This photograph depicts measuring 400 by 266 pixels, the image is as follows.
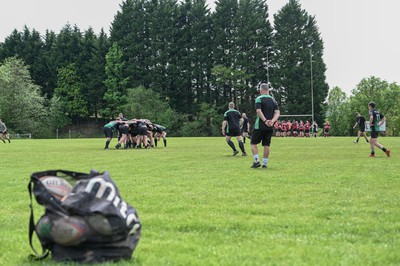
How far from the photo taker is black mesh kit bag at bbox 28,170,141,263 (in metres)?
3.92

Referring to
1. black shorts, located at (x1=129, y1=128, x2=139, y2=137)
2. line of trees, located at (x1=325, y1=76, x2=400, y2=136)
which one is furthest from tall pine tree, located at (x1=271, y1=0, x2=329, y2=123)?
black shorts, located at (x1=129, y1=128, x2=139, y2=137)

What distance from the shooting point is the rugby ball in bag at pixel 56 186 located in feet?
13.8

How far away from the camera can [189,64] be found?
76750 mm

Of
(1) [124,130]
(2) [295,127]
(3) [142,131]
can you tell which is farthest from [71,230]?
(2) [295,127]

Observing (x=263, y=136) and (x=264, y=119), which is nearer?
(x=264, y=119)

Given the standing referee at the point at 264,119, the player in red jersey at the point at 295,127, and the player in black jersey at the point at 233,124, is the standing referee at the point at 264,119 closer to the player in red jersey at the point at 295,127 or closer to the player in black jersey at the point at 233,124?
the player in black jersey at the point at 233,124

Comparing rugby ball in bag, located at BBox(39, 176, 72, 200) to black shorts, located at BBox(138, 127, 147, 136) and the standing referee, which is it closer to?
the standing referee

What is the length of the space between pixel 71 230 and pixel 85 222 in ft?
0.43

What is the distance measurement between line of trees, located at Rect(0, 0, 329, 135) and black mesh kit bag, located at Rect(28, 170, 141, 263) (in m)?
65.2

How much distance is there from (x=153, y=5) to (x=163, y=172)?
234 ft

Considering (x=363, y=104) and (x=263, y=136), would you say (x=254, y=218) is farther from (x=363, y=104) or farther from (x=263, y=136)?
(x=363, y=104)

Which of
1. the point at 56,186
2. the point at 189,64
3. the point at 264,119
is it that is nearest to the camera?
the point at 56,186

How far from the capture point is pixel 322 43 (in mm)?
76875

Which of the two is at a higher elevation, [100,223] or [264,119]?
[264,119]
